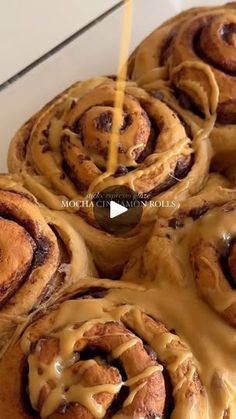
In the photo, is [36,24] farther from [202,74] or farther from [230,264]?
[230,264]

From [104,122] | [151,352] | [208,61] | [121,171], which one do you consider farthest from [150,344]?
[208,61]

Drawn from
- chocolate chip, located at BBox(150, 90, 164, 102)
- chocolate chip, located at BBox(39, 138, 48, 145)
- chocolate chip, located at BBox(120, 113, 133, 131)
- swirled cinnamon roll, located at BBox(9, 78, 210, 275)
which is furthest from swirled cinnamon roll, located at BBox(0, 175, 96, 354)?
chocolate chip, located at BBox(150, 90, 164, 102)

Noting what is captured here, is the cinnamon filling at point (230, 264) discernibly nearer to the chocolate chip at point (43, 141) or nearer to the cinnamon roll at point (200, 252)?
the cinnamon roll at point (200, 252)

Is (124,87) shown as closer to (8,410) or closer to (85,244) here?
(85,244)

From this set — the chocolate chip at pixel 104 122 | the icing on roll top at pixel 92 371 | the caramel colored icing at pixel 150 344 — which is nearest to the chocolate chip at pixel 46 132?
the chocolate chip at pixel 104 122

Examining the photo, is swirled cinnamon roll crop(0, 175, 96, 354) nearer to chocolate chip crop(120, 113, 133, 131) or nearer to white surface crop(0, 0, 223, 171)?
chocolate chip crop(120, 113, 133, 131)

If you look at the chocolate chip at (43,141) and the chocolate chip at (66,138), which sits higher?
the chocolate chip at (66,138)

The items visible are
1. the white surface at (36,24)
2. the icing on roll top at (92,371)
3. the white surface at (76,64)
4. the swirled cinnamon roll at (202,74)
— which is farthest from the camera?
the white surface at (36,24)
